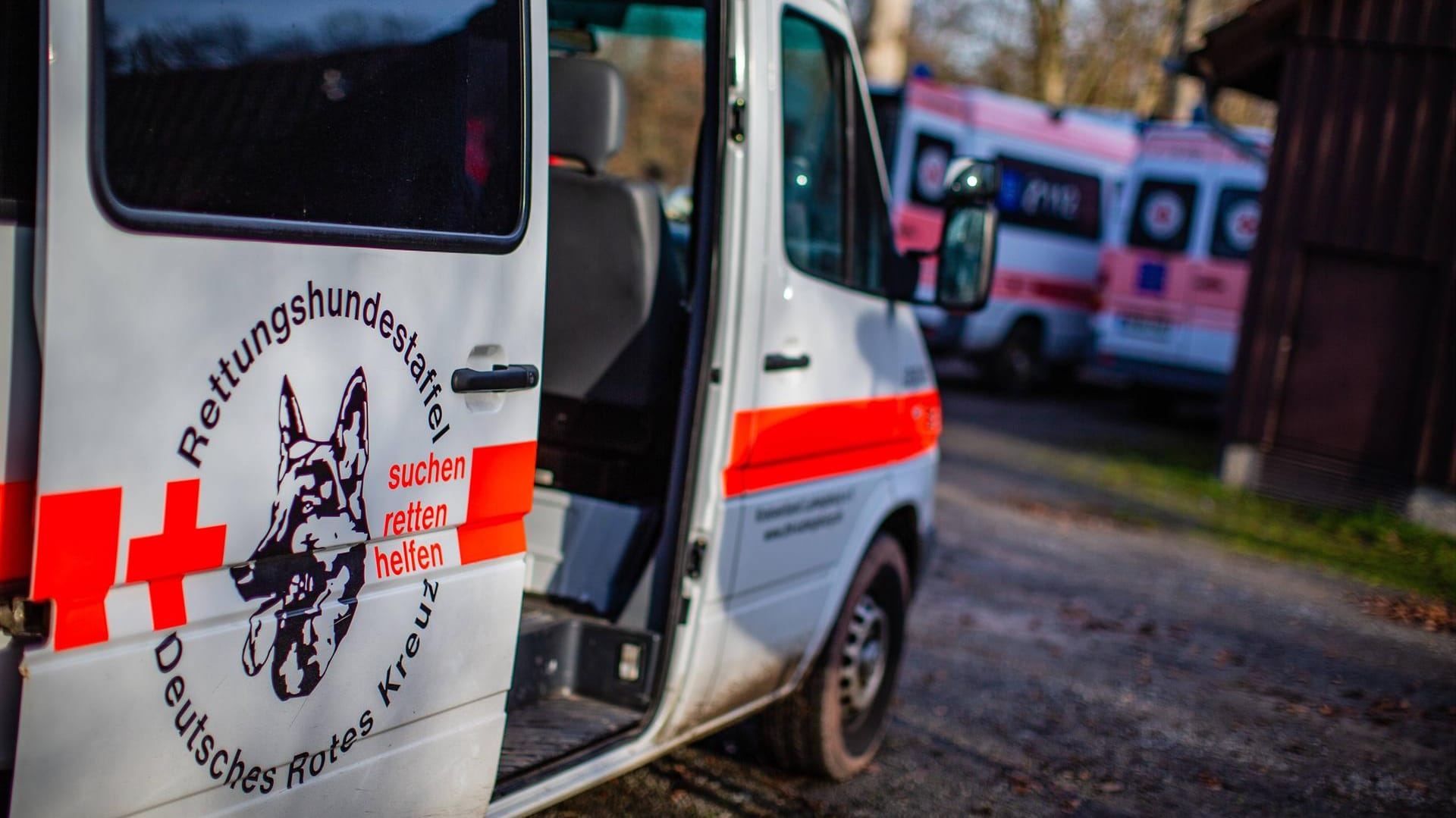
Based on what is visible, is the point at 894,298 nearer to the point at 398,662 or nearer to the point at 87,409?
the point at 398,662

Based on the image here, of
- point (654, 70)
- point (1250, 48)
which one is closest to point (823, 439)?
point (1250, 48)

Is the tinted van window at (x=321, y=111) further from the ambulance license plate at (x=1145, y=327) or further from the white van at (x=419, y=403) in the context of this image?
the ambulance license plate at (x=1145, y=327)

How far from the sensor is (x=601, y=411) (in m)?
3.64

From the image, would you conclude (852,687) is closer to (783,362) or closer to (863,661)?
(863,661)

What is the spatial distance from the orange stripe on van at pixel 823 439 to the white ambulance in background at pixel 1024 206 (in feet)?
30.8

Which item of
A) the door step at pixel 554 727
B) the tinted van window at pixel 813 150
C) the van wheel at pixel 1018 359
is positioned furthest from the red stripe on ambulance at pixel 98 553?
the van wheel at pixel 1018 359

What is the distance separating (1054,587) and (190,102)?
A: 6.01 metres

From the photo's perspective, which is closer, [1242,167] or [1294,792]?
[1294,792]

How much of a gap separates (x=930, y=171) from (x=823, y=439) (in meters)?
11.0

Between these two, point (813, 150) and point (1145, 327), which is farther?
point (1145, 327)

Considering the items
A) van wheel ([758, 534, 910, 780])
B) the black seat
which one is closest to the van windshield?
the black seat

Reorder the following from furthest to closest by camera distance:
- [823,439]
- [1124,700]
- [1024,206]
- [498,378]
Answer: [1024,206] → [1124,700] → [823,439] → [498,378]

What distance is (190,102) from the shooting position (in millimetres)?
1953

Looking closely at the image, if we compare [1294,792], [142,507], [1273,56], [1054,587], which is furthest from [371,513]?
[1273,56]
